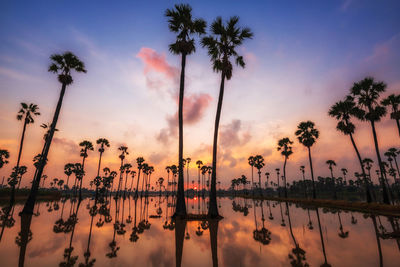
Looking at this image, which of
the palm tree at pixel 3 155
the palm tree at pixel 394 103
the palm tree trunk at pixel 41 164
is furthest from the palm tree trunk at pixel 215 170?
the palm tree at pixel 3 155

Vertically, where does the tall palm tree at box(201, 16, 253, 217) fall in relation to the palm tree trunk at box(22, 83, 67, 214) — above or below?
above

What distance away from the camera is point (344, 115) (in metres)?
34.6

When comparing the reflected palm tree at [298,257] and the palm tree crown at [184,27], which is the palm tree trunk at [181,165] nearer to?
the palm tree crown at [184,27]

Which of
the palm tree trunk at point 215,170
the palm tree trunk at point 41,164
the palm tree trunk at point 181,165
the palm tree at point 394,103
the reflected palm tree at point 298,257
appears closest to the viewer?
the reflected palm tree at point 298,257

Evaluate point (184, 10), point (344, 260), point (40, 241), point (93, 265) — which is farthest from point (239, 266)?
point (184, 10)

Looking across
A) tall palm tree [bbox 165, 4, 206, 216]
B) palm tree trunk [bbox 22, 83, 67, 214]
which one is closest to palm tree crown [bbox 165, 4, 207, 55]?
tall palm tree [bbox 165, 4, 206, 216]

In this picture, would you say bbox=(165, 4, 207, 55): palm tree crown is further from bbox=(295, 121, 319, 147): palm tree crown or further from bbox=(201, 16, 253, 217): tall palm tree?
bbox=(295, 121, 319, 147): palm tree crown

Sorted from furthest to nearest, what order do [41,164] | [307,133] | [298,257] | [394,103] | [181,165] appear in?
[307,133] < [394,103] < [41,164] < [181,165] < [298,257]

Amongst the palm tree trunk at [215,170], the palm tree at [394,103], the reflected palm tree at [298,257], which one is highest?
the palm tree at [394,103]

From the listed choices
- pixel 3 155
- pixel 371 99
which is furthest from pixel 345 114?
pixel 3 155

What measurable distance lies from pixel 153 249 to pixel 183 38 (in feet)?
61.9

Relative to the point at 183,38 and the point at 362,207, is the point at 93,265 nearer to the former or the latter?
the point at 183,38

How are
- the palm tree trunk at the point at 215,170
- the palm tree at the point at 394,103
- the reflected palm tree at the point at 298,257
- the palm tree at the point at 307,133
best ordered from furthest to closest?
the palm tree at the point at 307,133
the palm tree at the point at 394,103
the palm tree trunk at the point at 215,170
the reflected palm tree at the point at 298,257

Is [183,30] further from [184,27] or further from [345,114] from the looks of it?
[345,114]
